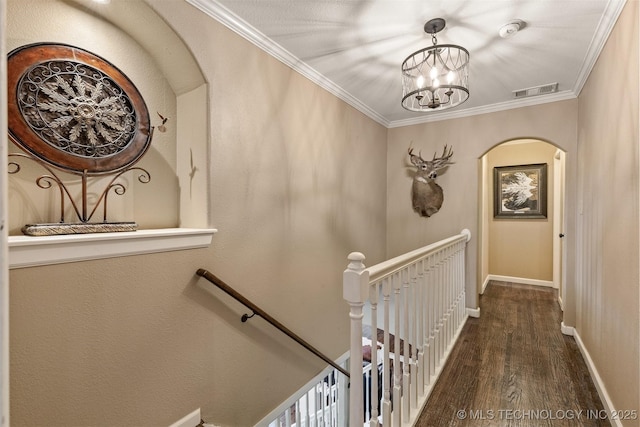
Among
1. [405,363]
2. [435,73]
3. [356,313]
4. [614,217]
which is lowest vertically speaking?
Answer: [405,363]

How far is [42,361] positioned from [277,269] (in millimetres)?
1366

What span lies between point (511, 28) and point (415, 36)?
0.61 metres

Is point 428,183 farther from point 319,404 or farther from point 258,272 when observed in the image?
point 319,404

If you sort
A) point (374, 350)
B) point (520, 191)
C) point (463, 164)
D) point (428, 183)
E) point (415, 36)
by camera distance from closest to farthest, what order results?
point (374, 350), point (415, 36), point (463, 164), point (428, 183), point (520, 191)

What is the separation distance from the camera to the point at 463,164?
3475 mm

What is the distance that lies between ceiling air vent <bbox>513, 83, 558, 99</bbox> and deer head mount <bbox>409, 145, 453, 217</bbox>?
86 cm

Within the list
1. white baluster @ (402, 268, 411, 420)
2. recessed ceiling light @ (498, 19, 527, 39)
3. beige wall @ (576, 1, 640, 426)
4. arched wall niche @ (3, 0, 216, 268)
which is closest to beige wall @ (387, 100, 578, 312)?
beige wall @ (576, 1, 640, 426)

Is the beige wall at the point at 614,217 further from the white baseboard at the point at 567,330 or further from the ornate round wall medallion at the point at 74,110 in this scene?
the ornate round wall medallion at the point at 74,110

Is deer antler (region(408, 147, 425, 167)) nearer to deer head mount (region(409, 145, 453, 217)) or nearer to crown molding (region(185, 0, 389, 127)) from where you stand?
deer head mount (region(409, 145, 453, 217))

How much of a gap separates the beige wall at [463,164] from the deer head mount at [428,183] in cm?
7

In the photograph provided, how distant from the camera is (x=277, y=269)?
2.27 metres

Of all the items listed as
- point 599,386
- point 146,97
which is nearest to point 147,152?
point 146,97

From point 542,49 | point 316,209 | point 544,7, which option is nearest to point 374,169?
point 316,209

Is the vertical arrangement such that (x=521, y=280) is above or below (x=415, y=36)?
below
